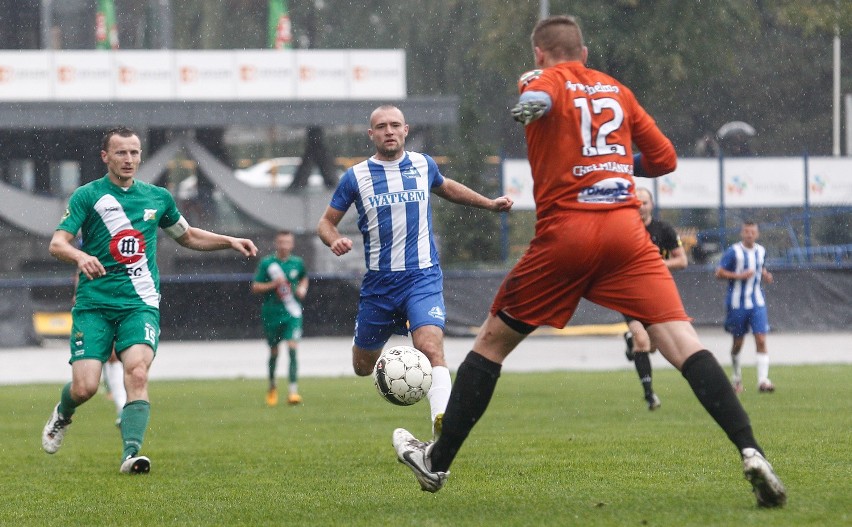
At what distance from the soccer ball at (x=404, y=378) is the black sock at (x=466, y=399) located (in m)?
1.52

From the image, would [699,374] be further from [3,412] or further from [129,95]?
[129,95]

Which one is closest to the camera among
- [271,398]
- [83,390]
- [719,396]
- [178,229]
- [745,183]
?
[719,396]

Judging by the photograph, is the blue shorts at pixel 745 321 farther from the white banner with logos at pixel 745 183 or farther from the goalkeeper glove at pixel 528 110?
the white banner with logos at pixel 745 183

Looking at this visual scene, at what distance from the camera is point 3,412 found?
14117 millimetres

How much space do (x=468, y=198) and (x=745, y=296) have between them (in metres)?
7.84

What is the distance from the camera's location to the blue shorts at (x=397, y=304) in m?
8.38

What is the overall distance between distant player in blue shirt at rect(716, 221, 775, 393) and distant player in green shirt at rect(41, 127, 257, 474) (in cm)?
846

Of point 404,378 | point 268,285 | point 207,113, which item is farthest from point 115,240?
point 207,113

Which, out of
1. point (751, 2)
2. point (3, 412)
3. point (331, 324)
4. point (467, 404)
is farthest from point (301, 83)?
point (467, 404)

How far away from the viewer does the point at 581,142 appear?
586cm

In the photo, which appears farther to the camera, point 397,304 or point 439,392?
point 397,304

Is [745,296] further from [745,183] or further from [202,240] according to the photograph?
[745,183]

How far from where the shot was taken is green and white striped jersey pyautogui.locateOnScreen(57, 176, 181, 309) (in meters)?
8.18

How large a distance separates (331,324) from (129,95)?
10975 millimetres
